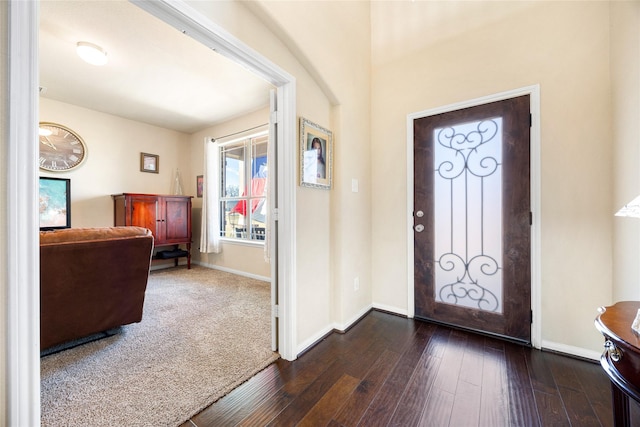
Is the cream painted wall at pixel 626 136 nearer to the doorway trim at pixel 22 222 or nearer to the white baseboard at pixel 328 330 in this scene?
the white baseboard at pixel 328 330

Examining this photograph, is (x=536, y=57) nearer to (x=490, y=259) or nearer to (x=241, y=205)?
(x=490, y=259)

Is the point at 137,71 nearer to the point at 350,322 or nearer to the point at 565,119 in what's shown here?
the point at 350,322

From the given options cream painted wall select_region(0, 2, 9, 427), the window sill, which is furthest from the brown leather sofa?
the window sill

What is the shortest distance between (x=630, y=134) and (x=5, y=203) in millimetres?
2934

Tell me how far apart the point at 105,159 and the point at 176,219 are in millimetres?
1402

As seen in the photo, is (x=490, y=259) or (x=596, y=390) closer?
(x=596, y=390)

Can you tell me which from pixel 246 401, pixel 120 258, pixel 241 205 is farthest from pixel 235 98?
pixel 246 401

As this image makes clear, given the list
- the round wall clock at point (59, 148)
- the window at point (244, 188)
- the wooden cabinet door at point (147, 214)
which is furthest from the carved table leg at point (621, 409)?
the round wall clock at point (59, 148)

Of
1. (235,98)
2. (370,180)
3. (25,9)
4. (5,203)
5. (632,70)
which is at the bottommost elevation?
(5,203)

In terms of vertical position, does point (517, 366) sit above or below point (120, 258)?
below

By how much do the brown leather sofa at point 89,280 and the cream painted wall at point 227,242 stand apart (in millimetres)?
1824

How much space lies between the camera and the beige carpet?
53.4 inches

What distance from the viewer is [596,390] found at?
4.90 feet

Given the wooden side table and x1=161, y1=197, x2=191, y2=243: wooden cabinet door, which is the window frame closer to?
x1=161, y1=197, x2=191, y2=243: wooden cabinet door
